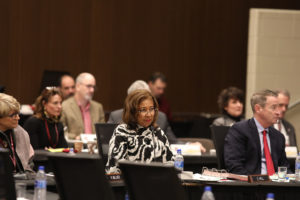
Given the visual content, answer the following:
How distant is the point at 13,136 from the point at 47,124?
5.27 ft

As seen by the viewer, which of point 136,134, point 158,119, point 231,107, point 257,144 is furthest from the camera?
point 231,107

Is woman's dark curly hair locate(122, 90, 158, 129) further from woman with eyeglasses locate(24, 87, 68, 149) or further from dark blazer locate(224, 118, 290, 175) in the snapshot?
woman with eyeglasses locate(24, 87, 68, 149)

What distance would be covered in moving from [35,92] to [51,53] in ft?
2.06

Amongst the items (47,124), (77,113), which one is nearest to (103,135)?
(47,124)

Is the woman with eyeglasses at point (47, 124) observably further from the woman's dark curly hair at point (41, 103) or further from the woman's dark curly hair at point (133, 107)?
the woman's dark curly hair at point (133, 107)

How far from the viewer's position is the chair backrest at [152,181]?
2934mm

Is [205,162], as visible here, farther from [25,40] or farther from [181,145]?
[25,40]

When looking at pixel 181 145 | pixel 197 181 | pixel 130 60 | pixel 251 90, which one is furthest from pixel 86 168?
pixel 130 60

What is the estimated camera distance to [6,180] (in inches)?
119

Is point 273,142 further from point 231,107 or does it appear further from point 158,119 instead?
point 231,107

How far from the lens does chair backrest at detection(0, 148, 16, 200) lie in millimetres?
3000

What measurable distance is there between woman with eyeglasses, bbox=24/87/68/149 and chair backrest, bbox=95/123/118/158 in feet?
3.53

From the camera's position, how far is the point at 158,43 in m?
10.4

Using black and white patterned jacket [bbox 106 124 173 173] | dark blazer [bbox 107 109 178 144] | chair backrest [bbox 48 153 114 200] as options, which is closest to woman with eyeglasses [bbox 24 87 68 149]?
dark blazer [bbox 107 109 178 144]
